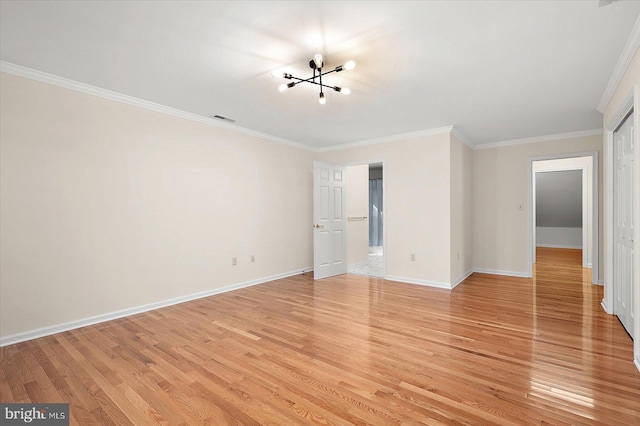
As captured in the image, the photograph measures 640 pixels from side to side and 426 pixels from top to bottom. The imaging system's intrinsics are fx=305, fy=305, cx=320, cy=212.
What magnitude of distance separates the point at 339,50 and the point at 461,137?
3569mm

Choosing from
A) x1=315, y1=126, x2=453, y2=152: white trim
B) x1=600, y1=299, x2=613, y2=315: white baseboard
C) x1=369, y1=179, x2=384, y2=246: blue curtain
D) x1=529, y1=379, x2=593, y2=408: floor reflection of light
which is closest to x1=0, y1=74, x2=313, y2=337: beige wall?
x1=315, y1=126, x2=453, y2=152: white trim

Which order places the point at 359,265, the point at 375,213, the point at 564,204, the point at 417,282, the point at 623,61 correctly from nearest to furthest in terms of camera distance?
the point at 623,61 → the point at 417,282 → the point at 359,265 → the point at 564,204 → the point at 375,213

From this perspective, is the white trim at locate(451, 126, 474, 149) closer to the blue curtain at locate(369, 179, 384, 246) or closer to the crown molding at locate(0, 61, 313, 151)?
the crown molding at locate(0, 61, 313, 151)

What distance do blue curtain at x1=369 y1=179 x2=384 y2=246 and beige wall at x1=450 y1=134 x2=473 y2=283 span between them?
3.48 m

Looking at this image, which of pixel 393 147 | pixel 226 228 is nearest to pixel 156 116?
pixel 226 228

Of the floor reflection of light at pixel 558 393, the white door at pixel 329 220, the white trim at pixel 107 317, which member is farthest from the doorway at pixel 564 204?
the white trim at pixel 107 317

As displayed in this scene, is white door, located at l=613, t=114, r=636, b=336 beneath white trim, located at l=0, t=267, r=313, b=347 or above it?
above

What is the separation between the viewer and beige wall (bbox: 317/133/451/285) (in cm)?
485

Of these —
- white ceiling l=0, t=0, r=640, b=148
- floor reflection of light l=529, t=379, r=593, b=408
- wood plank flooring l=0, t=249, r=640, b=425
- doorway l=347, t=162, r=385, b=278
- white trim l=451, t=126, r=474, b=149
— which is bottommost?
wood plank flooring l=0, t=249, r=640, b=425

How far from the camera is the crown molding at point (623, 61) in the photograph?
2297 mm

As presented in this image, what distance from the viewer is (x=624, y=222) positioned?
10.2ft

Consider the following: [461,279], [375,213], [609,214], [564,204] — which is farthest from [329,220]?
[564,204]

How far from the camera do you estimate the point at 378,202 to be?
9391 millimetres

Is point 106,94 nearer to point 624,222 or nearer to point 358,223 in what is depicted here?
point 358,223
